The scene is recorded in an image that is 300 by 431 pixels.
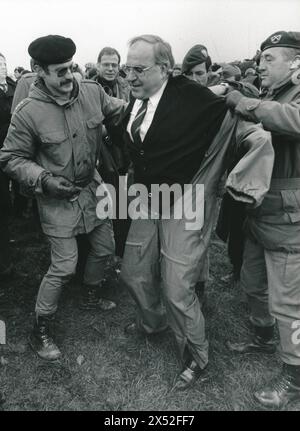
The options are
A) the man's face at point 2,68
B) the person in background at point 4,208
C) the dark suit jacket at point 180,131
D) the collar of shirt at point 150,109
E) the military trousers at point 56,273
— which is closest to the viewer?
the dark suit jacket at point 180,131

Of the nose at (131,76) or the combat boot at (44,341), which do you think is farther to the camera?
the combat boot at (44,341)

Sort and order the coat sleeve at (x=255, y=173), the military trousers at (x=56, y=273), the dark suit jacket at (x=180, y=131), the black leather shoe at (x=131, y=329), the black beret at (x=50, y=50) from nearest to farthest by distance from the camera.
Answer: the coat sleeve at (x=255, y=173)
the dark suit jacket at (x=180, y=131)
the black beret at (x=50, y=50)
the military trousers at (x=56, y=273)
the black leather shoe at (x=131, y=329)

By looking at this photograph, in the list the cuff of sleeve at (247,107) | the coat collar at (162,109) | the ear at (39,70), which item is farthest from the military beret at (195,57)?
the cuff of sleeve at (247,107)

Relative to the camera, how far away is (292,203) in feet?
9.36

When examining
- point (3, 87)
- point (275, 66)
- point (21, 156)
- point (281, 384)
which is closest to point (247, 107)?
point (275, 66)

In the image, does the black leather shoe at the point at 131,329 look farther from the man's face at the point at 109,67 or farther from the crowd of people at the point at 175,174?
the man's face at the point at 109,67

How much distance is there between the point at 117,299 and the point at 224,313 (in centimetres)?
111

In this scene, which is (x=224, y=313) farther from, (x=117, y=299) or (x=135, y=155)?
(x=135, y=155)

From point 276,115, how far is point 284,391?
1910 millimetres

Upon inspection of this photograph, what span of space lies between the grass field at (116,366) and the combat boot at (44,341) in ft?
0.21

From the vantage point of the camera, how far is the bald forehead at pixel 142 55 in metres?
2.99

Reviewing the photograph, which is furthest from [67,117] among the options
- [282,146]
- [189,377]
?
[189,377]

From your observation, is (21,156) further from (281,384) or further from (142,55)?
(281,384)

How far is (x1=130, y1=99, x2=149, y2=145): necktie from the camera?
3104mm
